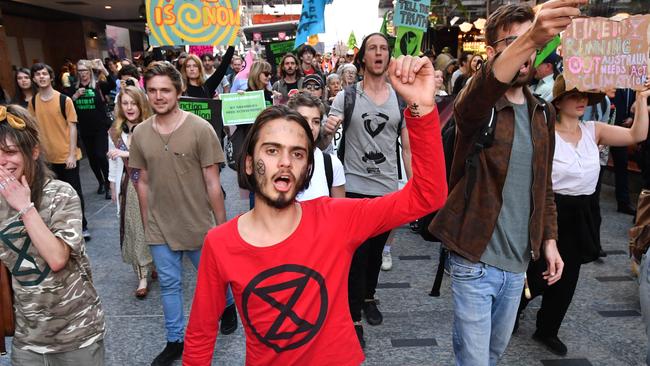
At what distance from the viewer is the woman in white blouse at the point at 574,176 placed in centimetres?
315

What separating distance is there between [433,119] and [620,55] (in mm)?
3480

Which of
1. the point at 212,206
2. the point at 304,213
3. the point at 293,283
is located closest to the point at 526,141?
the point at 304,213

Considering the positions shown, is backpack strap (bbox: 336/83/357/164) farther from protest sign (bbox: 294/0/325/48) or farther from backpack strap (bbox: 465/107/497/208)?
protest sign (bbox: 294/0/325/48)

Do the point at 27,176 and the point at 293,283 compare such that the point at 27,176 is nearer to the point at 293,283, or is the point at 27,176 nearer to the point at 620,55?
the point at 293,283

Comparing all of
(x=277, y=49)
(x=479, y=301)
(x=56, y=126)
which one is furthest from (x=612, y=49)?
(x=277, y=49)

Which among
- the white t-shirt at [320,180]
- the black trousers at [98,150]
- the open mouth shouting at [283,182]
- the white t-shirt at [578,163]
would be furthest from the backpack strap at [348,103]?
the black trousers at [98,150]

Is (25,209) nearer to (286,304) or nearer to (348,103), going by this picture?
(286,304)

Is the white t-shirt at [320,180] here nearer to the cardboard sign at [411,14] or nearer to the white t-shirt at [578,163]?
the white t-shirt at [578,163]

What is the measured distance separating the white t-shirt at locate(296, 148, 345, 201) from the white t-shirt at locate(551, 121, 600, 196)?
4.64 feet

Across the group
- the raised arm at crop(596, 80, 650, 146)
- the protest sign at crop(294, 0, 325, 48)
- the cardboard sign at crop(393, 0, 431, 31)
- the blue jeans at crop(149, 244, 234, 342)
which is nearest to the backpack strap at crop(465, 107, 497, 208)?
the raised arm at crop(596, 80, 650, 146)

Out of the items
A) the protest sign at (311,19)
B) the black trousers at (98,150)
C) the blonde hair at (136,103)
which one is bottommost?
the black trousers at (98,150)

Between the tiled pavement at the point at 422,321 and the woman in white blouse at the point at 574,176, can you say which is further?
the tiled pavement at the point at 422,321

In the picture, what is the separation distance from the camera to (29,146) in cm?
225

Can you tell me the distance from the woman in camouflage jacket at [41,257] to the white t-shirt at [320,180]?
124 cm
